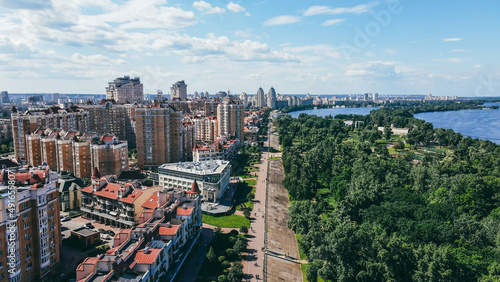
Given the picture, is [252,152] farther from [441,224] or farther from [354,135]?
[441,224]

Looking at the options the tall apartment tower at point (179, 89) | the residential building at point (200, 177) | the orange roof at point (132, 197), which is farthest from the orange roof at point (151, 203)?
the tall apartment tower at point (179, 89)

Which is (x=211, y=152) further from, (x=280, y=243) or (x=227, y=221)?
(x=280, y=243)

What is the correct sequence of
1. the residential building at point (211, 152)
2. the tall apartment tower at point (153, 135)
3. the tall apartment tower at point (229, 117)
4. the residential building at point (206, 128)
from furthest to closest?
the residential building at point (206, 128) < the tall apartment tower at point (229, 117) < the residential building at point (211, 152) < the tall apartment tower at point (153, 135)

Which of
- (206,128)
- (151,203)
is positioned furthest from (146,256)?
(206,128)

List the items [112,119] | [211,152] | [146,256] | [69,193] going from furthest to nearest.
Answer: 1. [112,119]
2. [211,152]
3. [69,193]
4. [146,256]

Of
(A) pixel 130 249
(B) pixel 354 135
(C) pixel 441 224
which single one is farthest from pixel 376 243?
(B) pixel 354 135

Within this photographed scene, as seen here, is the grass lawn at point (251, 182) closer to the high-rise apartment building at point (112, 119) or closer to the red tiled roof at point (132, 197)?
the red tiled roof at point (132, 197)
